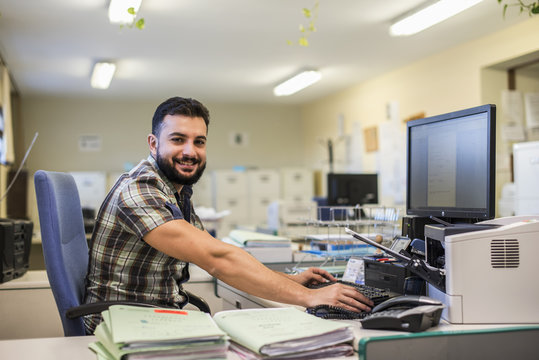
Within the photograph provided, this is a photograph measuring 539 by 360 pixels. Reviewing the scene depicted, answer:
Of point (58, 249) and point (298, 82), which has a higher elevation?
point (298, 82)

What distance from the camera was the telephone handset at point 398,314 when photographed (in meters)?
1.20

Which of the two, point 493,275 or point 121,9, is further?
point 121,9

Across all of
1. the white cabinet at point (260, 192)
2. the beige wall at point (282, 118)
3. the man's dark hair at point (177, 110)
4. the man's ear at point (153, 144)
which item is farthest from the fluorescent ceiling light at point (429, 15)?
the white cabinet at point (260, 192)

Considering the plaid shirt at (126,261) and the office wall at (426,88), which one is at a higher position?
the office wall at (426,88)

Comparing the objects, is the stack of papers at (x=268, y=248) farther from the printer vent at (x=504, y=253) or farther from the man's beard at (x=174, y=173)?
the printer vent at (x=504, y=253)

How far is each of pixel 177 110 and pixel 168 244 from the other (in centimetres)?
54

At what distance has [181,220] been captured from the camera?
1.47m

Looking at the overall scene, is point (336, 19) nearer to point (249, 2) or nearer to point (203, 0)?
point (249, 2)

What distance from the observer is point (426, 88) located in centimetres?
595

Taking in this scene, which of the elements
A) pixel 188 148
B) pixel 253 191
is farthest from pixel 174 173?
pixel 253 191

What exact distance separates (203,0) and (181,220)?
305 centimetres

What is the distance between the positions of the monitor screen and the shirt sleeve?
11.2 feet

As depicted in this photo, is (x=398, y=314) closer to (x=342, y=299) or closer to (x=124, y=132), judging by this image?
(x=342, y=299)

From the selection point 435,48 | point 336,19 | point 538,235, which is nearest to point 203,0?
point 336,19
